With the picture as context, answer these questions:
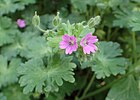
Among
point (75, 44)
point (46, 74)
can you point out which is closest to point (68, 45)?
point (75, 44)

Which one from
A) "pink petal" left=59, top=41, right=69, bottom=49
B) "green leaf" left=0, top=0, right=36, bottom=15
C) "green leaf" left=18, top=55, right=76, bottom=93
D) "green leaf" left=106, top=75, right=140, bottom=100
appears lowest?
"green leaf" left=106, top=75, right=140, bottom=100

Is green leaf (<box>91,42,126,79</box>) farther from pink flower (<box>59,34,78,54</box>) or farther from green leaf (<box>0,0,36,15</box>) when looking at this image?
green leaf (<box>0,0,36,15</box>)

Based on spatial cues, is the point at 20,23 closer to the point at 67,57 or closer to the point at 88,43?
the point at 67,57

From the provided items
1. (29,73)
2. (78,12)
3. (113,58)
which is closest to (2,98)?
(29,73)

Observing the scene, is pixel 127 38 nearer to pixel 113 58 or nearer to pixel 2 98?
pixel 113 58

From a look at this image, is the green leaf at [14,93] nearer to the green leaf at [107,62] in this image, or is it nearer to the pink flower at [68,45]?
the green leaf at [107,62]

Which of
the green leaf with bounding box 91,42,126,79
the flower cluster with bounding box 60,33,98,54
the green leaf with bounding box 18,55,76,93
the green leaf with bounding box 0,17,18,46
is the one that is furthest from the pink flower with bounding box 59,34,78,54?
the green leaf with bounding box 0,17,18,46
